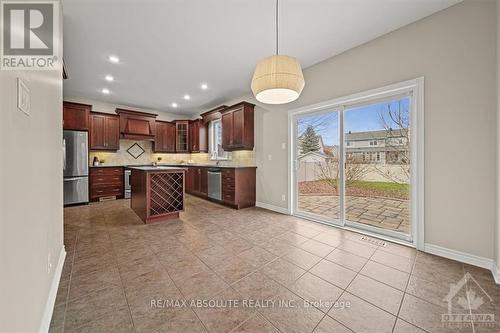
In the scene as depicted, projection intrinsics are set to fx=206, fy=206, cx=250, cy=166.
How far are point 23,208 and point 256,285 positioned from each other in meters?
1.65

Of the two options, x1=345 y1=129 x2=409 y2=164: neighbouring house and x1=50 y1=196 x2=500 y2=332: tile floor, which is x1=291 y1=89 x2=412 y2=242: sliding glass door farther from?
x1=50 y1=196 x2=500 y2=332: tile floor

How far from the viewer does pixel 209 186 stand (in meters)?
5.42

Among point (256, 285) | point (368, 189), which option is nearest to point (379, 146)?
point (368, 189)

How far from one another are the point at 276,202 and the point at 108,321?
11.2ft

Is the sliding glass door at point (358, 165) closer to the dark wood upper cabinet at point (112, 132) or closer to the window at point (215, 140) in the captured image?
the window at point (215, 140)

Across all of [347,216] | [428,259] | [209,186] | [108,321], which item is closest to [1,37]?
[108,321]

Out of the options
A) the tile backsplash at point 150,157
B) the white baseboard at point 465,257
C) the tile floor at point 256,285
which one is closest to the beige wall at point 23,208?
the tile floor at point 256,285

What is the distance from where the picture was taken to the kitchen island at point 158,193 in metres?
3.54

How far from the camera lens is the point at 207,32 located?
2709mm

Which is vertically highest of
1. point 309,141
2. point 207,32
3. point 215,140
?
point 207,32

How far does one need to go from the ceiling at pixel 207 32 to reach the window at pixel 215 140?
2355 mm

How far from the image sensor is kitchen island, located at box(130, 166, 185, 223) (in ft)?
11.6

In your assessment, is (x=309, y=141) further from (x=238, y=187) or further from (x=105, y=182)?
(x=105, y=182)

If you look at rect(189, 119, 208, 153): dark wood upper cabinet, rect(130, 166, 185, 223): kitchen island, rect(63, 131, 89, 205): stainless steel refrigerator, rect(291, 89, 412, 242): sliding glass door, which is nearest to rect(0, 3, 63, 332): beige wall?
rect(130, 166, 185, 223): kitchen island
